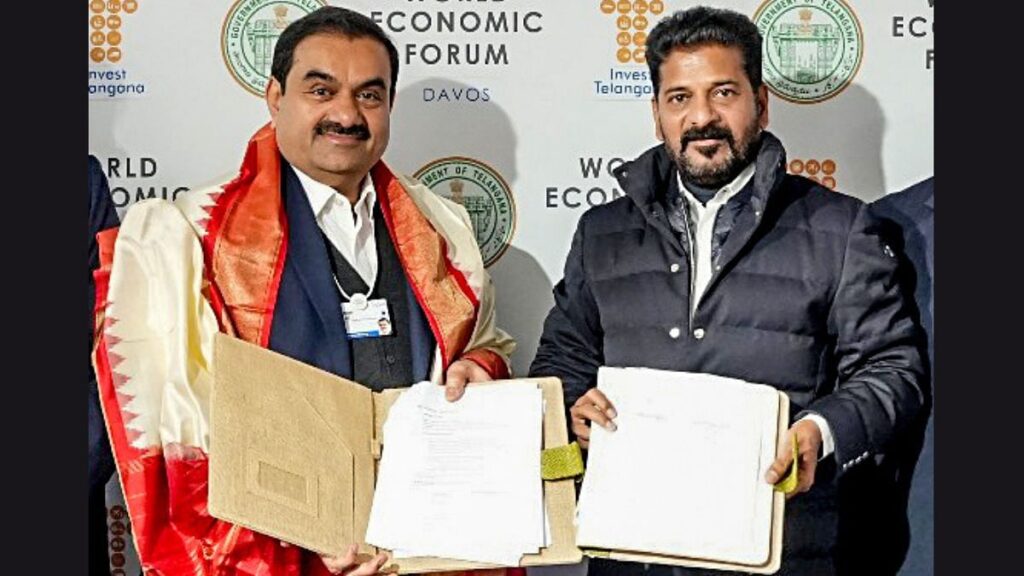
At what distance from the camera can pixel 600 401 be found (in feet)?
10.6

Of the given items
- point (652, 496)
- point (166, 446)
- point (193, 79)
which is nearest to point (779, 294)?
point (652, 496)

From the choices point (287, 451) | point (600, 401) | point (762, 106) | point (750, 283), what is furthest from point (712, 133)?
point (287, 451)

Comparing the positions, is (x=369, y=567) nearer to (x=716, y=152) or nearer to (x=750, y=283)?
(x=750, y=283)

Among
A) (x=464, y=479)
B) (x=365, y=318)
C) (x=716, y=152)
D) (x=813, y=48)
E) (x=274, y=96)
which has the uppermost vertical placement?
(x=813, y=48)

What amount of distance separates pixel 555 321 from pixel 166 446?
83 centimetres

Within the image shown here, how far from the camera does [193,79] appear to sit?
395 cm

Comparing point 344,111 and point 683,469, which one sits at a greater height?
point 344,111

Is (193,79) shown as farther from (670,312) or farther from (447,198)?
(670,312)

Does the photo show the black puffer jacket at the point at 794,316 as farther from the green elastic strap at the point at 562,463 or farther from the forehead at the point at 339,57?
the forehead at the point at 339,57

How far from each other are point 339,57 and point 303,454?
0.79m

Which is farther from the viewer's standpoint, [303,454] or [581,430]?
[581,430]

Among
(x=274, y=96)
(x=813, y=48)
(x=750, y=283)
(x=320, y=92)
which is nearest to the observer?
(x=750, y=283)

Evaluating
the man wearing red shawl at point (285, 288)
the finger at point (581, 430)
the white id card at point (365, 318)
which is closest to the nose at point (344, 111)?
the man wearing red shawl at point (285, 288)

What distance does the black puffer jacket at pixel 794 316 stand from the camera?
333cm
